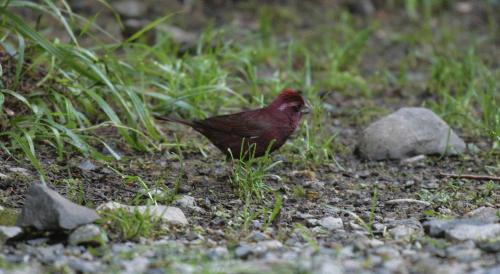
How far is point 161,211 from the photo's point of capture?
14.9 ft

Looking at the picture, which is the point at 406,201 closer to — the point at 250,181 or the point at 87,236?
the point at 250,181

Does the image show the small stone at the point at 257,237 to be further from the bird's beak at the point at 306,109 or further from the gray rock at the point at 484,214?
the bird's beak at the point at 306,109

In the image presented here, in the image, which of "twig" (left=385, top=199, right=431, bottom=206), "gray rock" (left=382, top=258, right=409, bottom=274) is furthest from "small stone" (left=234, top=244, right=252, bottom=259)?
"twig" (left=385, top=199, right=431, bottom=206)

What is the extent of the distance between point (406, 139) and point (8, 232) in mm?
3169

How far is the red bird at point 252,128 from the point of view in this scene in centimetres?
568

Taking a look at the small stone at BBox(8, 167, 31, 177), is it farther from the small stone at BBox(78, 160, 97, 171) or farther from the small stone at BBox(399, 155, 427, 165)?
the small stone at BBox(399, 155, 427, 165)

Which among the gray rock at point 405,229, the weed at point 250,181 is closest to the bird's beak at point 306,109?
the weed at point 250,181

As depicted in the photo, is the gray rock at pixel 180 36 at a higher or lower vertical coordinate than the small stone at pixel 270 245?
higher

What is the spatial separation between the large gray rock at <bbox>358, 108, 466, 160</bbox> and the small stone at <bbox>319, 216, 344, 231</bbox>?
1.60 m

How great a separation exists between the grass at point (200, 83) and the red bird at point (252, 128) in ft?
0.53

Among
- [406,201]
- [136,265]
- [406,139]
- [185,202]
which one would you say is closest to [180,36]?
[406,139]

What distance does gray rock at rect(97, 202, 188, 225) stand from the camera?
4359 mm

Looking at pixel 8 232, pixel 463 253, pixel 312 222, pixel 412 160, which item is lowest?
pixel 412 160

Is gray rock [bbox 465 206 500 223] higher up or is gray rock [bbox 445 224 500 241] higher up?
gray rock [bbox 445 224 500 241]
